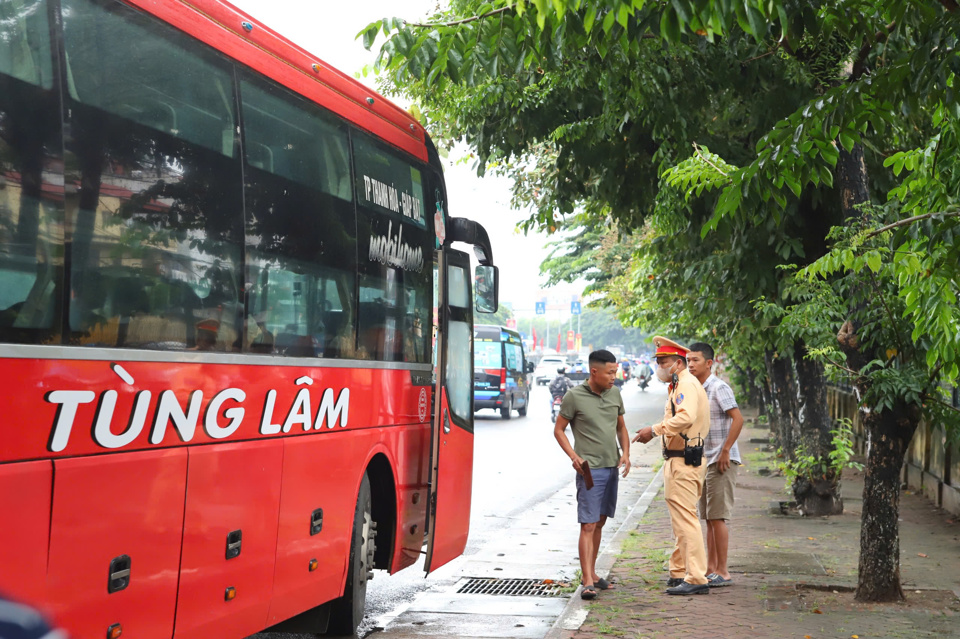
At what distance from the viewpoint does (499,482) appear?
689 inches

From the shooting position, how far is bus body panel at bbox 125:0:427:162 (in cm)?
505

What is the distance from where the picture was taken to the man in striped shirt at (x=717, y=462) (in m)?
8.76

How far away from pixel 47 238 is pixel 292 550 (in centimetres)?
254

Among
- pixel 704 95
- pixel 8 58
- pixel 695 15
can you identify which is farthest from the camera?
pixel 704 95

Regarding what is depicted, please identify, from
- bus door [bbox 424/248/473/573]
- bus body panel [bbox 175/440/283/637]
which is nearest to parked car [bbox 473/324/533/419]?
bus door [bbox 424/248/473/573]

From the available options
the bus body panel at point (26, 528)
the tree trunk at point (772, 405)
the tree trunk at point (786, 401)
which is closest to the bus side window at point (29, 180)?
the bus body panel at point (26, 528)

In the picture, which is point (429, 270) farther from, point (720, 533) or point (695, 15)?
point (695, 15)

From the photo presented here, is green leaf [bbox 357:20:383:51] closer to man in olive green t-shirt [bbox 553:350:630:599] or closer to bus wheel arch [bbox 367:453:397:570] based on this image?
bus wheel arch [bbox 367:453:397:570]

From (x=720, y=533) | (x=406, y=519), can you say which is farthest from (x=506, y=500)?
(x=406, y=519)

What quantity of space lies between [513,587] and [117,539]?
5.22m

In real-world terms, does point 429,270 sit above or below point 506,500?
above

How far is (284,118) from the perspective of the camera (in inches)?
229

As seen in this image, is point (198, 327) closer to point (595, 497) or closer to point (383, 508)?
point (383, 508)

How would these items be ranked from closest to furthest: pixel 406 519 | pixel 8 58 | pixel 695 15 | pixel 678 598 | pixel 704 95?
pixel 8 58
pixel 695 15
pixel 406 519
pixel 678 598
pixel 704 95
